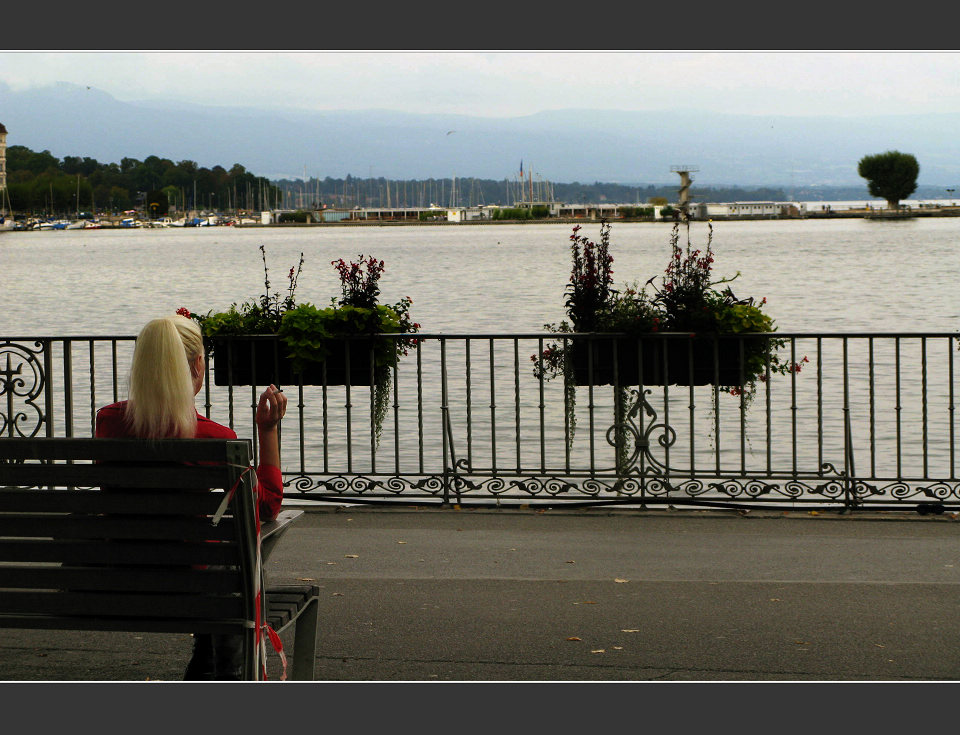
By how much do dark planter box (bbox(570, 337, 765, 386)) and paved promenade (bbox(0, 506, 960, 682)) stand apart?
1.15 m

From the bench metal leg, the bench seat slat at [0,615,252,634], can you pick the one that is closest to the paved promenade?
the bench metal leg

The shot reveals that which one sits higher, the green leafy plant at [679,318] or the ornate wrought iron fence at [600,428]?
the green leafy plant at [679,318]

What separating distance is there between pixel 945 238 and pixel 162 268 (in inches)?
3700

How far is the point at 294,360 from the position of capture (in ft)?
30.1

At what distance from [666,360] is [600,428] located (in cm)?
990

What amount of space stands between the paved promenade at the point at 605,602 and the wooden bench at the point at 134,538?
42.5 inches

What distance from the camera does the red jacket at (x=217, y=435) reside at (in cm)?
426

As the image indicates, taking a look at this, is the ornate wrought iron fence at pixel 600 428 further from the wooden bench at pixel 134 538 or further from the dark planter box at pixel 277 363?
the wooden bench at pixel 134 538

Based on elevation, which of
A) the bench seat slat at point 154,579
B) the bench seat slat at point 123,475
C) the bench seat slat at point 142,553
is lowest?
the bench seat slat at point 154,579

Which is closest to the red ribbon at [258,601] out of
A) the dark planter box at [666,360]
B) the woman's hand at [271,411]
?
the woman's hand at [271,411]

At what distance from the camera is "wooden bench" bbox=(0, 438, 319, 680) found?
4.00 metres

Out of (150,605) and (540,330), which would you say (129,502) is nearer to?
(150,605)

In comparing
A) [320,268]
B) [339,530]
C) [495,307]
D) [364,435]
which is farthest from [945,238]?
[339,530]

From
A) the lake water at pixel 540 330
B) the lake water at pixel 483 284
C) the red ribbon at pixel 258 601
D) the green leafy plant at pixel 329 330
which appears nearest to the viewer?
the red ribbon at pixel 258 601
